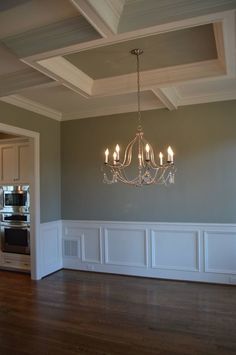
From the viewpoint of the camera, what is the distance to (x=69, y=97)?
4367 millimetres

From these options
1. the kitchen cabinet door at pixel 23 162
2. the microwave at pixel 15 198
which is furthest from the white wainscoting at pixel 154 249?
the kitchen cabinet door at pixel 23 162

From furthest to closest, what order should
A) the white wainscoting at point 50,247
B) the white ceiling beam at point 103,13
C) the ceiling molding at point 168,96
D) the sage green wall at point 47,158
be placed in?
the white wainscoting at point 50,247 → the sage green wall at point 47,158 → the ceiling molding at point 168,96 → the white ceiling beam at point 103,13

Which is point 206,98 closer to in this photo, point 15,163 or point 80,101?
point 80,101

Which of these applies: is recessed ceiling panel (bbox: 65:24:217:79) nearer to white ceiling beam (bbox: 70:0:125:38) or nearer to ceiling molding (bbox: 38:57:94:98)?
ceiling molding (bbox: 38:57:94:98)

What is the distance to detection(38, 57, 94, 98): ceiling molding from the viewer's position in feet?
9.61

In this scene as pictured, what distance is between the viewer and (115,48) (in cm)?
284

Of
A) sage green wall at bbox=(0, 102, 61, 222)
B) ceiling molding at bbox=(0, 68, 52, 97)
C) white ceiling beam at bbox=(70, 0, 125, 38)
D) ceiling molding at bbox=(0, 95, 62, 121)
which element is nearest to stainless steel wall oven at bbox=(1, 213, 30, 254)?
sage green wall at bbox=(0, 102, 61, 222)

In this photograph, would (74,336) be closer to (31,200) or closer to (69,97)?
(31,200)

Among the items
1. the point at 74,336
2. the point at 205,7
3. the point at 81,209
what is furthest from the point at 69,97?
the point at 74,336

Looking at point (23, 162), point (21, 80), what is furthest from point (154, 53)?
point (23, 162)

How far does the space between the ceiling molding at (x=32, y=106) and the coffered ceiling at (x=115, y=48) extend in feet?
0.06

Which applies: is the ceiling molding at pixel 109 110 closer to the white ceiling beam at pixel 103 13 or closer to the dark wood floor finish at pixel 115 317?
the white ceiling beam at pixel 103 13

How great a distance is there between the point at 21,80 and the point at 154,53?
1511mm

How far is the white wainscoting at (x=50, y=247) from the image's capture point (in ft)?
16.1
